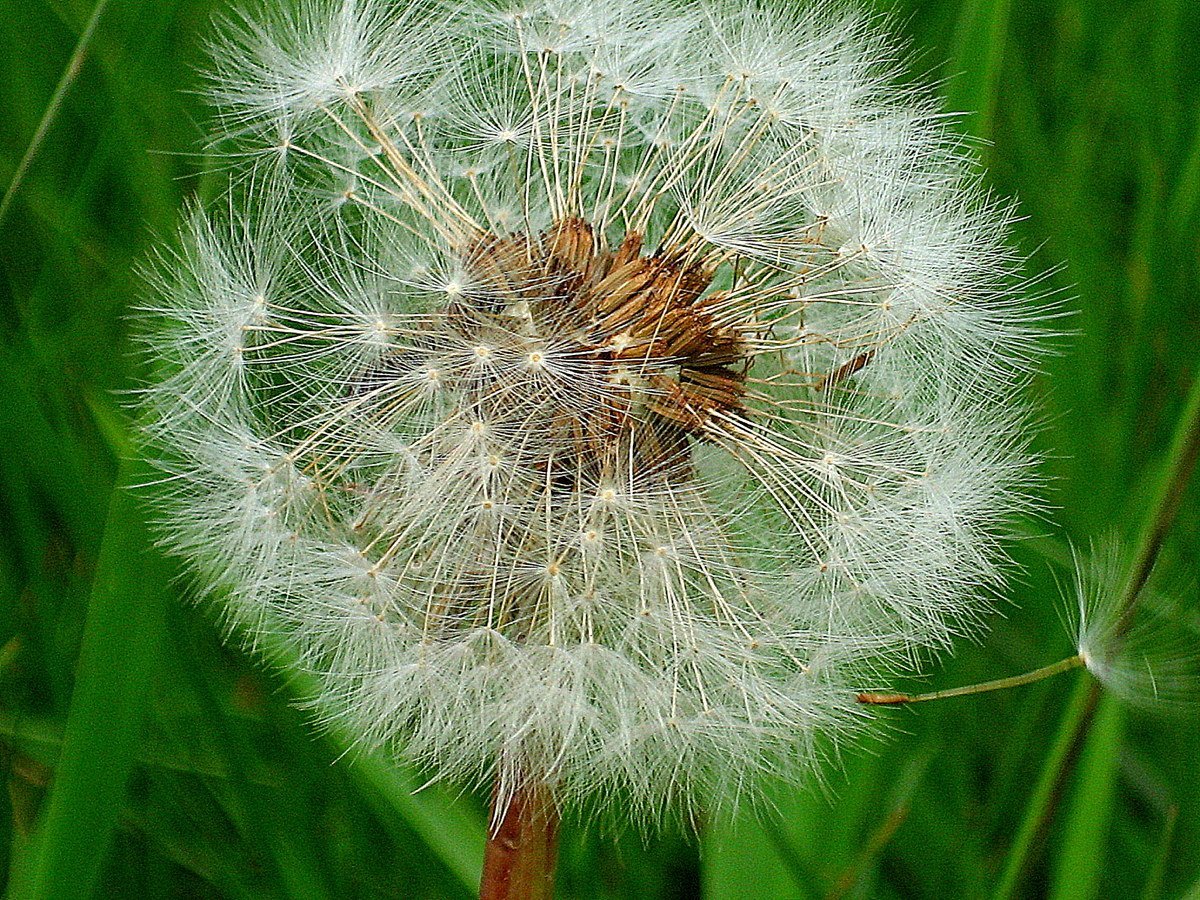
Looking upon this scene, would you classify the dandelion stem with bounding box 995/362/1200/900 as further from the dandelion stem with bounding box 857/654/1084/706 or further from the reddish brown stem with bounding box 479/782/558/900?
the reddish brown stem with bounding box 479/782/558/900

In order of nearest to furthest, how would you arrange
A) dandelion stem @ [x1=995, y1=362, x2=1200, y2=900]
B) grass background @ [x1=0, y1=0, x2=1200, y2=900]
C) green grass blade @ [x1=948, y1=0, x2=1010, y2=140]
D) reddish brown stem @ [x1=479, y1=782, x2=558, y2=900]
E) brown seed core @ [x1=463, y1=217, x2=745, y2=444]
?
dandelion stem @ [x1=995, y1=362, x2=1200, y2=900], reddish brown stem @ [x1=479, y1=782, x2=558, y2=900], brown seed core @ [x1=463, y1=217, x2=745, y2=444], grass background @ [x1=0, y1=0, x2=1200, y2=900], green grass blade @ [x1=948, y1=0, x2=1010, y2=140]

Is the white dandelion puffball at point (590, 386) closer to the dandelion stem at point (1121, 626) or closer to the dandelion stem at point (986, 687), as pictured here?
the dandelion stem at point (986, 687)

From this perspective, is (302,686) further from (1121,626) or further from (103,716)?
(1121,626)

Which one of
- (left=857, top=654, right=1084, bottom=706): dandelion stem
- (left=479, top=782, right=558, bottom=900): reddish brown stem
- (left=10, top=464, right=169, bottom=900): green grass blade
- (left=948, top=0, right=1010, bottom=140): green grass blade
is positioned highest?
(left=948, top=0, right=1010, bottom=140): green grass blade

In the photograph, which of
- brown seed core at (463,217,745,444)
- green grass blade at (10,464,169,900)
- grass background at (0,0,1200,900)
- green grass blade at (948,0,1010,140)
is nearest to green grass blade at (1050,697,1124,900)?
grass background at (0,0,1200,900)

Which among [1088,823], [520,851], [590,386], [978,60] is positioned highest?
[978,60]

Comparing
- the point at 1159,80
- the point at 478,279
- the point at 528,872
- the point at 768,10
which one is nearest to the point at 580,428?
the point at 478,279

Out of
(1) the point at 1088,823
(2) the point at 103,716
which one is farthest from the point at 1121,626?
(2) the point at 103,716

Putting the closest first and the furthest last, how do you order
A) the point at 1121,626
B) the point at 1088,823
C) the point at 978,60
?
the point at 1121,626
the point at 1088,823
the point at 978,60
